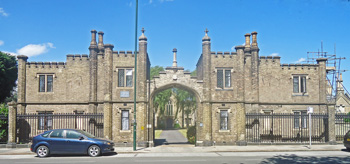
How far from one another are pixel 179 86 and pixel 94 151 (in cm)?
870

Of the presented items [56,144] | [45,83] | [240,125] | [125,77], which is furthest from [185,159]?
[45,83]

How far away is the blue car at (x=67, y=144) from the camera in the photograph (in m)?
14.8

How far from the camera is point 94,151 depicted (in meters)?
14.9

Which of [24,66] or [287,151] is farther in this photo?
[24,66]

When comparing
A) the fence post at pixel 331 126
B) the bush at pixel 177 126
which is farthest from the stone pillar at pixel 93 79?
the bush at pixel 177 126

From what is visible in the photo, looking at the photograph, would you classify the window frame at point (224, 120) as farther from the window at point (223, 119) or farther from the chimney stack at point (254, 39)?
the chimney stack at point (254, 39)

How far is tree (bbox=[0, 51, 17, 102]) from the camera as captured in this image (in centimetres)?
3344

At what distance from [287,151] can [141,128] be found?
32.0 ft

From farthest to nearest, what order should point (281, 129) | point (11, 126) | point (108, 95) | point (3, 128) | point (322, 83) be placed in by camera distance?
point (322, 83), point (281, 129), point (108, 95), point (3, 128), point (11, 126)

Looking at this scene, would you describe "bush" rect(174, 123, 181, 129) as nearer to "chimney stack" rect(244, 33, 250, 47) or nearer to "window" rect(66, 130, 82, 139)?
"chimney stack" rect(244, 33, 250, 47)

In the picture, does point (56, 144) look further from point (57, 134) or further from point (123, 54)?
point (123, 54)

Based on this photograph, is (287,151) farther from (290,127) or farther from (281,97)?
(281,97)

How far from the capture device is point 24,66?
22.6 m

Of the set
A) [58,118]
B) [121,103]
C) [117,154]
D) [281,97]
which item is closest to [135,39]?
[121,103]
